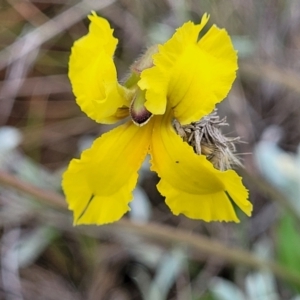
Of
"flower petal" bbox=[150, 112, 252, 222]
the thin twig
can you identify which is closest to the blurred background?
the thin twig

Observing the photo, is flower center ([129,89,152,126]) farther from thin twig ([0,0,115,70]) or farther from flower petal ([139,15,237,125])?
thin twig ([0,0,115,70])

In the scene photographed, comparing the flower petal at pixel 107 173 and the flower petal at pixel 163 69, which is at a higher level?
the flower petal at pixel 163 69

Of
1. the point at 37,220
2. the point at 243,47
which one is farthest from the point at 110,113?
the point at 37,220

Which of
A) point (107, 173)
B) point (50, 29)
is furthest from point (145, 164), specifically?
point (107, 173)

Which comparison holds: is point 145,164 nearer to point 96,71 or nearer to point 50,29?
point 50,29

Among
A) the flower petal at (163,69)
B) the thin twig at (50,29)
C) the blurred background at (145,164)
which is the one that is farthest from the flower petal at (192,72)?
the thin twig at (50,29)

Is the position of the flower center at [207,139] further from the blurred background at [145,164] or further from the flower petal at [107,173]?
the blurred background at [145,164]
